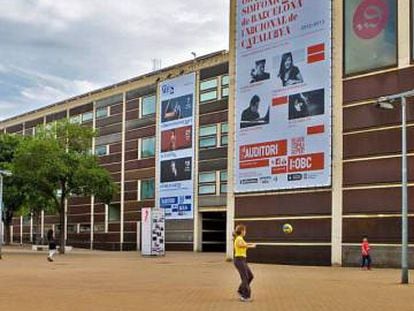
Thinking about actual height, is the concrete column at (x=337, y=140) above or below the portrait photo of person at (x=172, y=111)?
below

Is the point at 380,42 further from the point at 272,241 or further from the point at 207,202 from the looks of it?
the point at 207,202

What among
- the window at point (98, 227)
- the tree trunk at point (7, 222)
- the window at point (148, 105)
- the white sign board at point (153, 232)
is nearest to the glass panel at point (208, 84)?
the window at point (148, 105)

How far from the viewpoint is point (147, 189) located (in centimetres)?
6700

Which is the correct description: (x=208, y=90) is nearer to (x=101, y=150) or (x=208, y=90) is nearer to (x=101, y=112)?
(x=101, y=112)

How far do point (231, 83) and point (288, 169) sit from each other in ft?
23.6

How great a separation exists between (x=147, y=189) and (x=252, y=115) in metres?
26.5

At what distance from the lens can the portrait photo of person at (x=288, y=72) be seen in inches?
1570

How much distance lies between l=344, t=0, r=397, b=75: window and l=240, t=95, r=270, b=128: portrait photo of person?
6.13 m

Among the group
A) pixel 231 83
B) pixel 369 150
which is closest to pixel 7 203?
pixel 231 83

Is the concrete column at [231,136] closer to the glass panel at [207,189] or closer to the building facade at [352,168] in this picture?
the building facade at [352,168]

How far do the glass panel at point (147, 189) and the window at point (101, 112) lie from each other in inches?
391

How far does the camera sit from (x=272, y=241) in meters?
41.3

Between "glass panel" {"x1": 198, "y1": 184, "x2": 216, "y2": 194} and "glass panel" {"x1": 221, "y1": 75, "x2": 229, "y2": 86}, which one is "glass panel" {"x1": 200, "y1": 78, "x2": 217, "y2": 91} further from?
"glass panel" {"x1": 198, "y1": 184, "x2": 216, "y2": 194}

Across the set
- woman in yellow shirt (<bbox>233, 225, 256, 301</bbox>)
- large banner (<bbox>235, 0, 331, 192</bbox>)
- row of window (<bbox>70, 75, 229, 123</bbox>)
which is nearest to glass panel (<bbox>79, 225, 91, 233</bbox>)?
row of window (<bbox>70, 75, 229, 123</bbox>)
